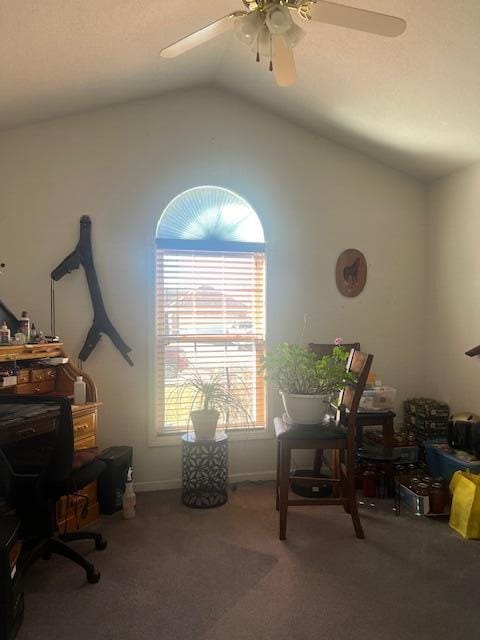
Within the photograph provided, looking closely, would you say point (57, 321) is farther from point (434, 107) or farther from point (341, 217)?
point (434, 107)

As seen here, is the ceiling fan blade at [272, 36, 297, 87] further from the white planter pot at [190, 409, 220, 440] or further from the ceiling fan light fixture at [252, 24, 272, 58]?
the white planter pot at [190, 409, 220, 440]

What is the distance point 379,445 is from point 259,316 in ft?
4.48

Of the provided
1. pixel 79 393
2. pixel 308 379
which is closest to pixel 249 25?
pixel 308 379

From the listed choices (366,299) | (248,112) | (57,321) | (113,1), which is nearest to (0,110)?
(113,1)

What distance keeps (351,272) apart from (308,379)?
148 centimetres

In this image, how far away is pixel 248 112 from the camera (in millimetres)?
3439

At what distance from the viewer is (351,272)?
362cm

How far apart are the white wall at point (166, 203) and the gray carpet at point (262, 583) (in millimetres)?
858

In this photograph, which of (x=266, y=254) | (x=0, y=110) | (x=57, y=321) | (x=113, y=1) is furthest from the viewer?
(x=266, y=254)

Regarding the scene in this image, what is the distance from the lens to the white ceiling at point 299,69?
2.04 m

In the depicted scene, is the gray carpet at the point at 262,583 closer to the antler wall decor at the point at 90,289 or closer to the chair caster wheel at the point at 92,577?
the chair caster wheel at the point at 92,577

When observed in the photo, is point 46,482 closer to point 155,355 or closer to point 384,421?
point 155,355

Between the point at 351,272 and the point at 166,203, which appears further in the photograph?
the point at 351,272

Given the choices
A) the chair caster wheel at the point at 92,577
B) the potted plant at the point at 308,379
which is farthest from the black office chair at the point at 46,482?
the potted plant at the point at 308,379
